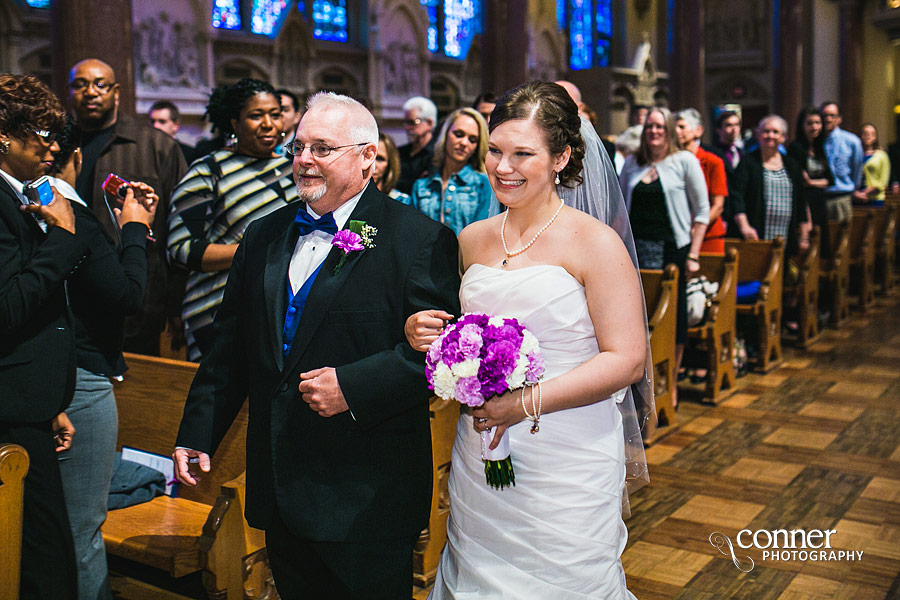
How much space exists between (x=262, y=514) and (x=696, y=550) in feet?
7.28

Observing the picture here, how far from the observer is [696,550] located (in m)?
3.89

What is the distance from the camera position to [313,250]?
2.38m

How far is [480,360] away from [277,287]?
579 mm

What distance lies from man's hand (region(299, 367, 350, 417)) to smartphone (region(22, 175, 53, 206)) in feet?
3.18

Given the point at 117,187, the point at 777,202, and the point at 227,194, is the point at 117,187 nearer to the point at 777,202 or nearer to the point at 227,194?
the point at 227,194

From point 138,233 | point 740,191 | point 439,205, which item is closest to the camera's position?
point 138,233

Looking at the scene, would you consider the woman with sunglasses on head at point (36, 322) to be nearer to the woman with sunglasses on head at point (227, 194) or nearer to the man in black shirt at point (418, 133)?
the woman with sunglasses on head at point (227, 194)

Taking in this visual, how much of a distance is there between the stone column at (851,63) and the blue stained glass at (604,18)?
18.6 ft

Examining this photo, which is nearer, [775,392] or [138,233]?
[138,233]

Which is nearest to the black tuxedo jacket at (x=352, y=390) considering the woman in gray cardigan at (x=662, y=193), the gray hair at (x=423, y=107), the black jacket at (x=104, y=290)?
the black jacket at (x=104, y=290)

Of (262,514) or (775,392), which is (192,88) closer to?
(775,392)

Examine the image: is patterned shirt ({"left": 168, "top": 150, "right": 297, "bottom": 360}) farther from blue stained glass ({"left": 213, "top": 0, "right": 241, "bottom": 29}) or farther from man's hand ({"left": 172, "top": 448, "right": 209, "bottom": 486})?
blue stained glass ({"left": 213, "top": 0, "right": 241, "bottom": 29})

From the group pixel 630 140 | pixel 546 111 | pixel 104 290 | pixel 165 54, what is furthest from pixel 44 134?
pixel 165 54

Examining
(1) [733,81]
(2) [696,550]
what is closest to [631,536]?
(2) [696,550]
